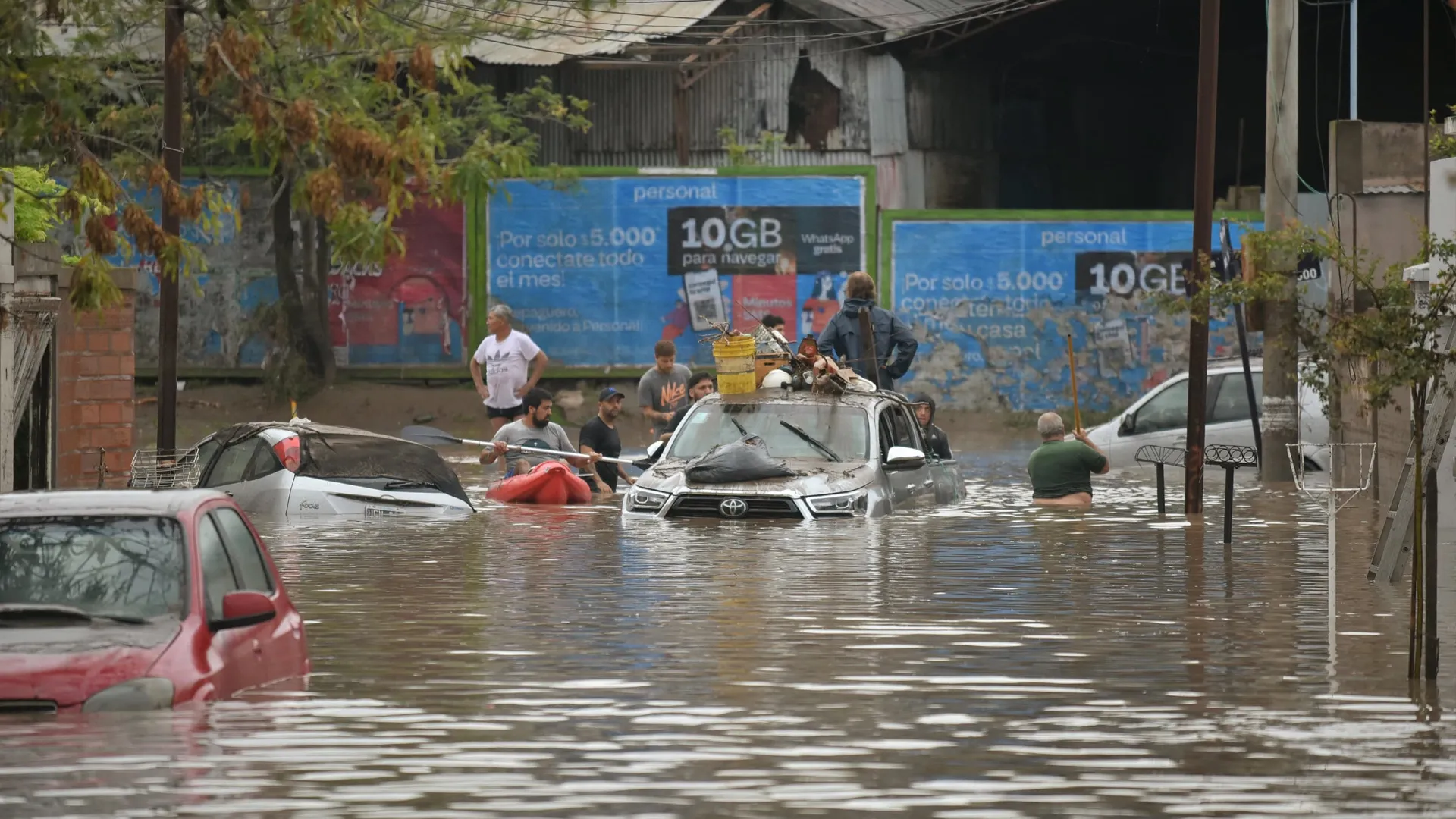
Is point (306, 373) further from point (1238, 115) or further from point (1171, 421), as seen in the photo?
point (1238, 115)

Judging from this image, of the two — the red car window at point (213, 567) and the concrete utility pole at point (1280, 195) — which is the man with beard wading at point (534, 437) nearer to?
the concrete utility pole at point (1280, 195)

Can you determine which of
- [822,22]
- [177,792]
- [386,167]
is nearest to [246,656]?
[177,792]

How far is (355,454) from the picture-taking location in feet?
61.1

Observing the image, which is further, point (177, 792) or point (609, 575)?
point (609, 575)

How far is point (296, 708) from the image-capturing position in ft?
29.8

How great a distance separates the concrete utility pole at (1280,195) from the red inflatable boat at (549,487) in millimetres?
7210

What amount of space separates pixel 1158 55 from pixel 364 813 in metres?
35.5

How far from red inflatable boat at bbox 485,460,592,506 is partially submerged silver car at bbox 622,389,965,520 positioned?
2.50 metres

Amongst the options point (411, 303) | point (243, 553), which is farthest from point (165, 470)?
point (411, 303)

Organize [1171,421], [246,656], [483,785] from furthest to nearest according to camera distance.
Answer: [1171,421]
[246,656]
[483,785]

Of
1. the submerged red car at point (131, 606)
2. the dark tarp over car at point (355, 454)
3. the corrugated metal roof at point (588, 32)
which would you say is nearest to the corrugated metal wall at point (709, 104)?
the corrugated metal roof at point (588, 32)

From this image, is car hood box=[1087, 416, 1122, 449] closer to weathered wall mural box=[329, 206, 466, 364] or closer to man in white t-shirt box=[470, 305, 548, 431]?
man in white t-shirt box=[470, 305, 548, 431]

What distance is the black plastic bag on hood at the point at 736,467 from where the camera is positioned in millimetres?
16906

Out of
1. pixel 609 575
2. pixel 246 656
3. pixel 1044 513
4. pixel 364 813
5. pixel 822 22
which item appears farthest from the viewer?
pixel 822 22
